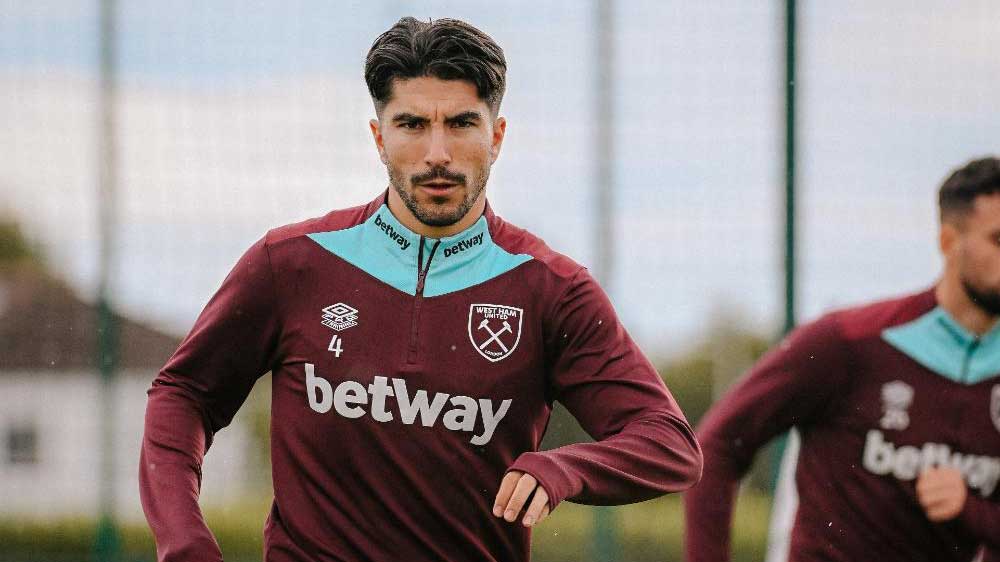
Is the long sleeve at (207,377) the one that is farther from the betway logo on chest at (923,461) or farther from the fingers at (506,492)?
the betway logo on chest at (923,461)

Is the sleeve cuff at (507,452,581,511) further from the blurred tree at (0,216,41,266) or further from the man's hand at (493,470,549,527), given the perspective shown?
the blurred tree at (0,216,41,266)

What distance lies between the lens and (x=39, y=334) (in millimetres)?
5422

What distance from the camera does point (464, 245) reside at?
8.34 feet

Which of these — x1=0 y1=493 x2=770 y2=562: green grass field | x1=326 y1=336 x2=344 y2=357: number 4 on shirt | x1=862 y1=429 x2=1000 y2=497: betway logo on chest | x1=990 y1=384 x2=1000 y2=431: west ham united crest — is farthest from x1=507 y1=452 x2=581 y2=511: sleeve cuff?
x1=0 y1=493 x2=770 y2=562: green grass field

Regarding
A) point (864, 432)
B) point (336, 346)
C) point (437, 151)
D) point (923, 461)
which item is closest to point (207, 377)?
point (336, 346)

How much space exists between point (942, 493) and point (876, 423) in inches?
10.2

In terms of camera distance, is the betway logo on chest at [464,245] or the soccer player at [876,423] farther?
the soccer player at [876,423]

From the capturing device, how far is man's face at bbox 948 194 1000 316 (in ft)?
10.7

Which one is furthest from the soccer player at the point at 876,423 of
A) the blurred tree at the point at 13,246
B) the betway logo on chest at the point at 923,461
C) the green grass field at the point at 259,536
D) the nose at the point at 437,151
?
the blurred tree at the point at 13,246

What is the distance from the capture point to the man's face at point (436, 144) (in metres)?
2.42

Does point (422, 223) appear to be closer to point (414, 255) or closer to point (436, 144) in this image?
point (414, 255)

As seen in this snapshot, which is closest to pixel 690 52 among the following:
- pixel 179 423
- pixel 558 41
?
pixel 558 41

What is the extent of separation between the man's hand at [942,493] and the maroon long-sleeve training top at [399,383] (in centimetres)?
83

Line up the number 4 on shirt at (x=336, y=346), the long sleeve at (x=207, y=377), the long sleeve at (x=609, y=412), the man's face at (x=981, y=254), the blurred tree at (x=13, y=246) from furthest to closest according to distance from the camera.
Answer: the blurred tree at (x=13, y=246)
the man's face at (x=981, y=254)
the number 4 on shirt at (x=336, y=346)
the long sleeve at (x=207, y=377)
the long sleeve at (x=609, y=412)
